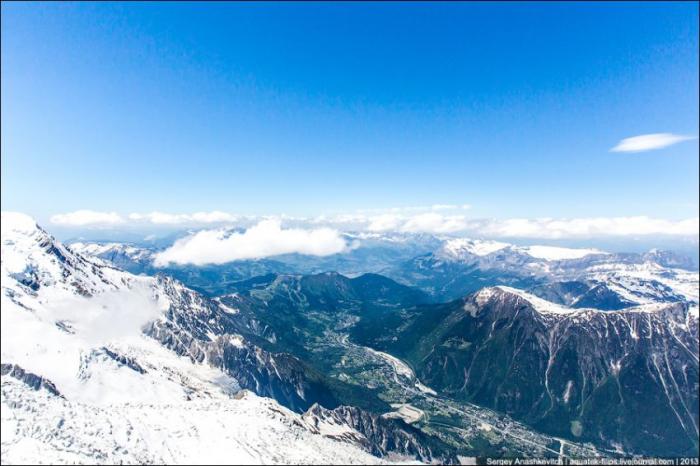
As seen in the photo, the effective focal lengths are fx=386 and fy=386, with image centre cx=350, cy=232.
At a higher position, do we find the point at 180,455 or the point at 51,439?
the point at 51,439

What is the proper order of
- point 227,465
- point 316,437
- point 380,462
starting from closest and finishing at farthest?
point 227,465
point 380,462
point 316,437

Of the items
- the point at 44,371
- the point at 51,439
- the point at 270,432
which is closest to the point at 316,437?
the point at 270,432


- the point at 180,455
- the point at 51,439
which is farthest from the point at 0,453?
the point at 180,455

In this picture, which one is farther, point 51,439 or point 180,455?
point 180,455

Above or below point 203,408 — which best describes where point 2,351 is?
above

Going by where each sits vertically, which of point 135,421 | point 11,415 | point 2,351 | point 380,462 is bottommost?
point 380,462

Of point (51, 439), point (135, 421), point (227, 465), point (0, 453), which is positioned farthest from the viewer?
point (135, 421)

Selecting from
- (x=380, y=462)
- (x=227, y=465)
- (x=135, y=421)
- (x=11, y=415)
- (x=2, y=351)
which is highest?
(x=2, y=351)

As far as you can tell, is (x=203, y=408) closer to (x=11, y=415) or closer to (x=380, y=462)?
(x=11, y=415)

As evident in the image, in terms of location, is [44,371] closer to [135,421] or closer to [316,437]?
[135,421]
